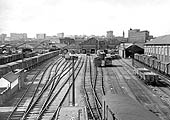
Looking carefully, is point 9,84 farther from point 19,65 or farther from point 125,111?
point 125,111

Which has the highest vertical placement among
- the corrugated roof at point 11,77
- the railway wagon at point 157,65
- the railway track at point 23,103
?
the railway wagon at point 157,65

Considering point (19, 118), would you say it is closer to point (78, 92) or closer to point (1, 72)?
point (78, 92)

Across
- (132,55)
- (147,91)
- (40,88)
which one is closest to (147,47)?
(132,55)

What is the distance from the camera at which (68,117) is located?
48.0 ft

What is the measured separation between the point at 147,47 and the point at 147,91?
44.7 m

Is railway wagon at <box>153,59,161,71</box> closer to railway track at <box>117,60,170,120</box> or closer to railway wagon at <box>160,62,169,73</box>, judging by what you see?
railway wagon at <box>160,62,169,73</box>

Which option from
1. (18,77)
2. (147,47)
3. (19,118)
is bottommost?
(19,118)

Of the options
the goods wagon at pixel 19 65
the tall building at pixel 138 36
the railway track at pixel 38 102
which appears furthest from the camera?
the tall building at pixel 138 36

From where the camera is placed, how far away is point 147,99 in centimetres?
2191

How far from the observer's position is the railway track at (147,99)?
58.7 feet

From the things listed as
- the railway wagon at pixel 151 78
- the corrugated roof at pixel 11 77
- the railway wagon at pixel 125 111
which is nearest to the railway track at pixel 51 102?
the corrugated roof at pixel 11 77

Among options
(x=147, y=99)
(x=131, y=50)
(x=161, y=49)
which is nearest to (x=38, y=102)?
(x=147, y=99)

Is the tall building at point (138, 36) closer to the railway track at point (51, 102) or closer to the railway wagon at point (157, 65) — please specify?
the railway wagon at point (157, 65)

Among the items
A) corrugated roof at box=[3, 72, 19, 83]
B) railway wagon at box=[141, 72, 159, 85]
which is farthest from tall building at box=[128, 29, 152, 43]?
corrugated roof at box=[3, 72, 19, 83]
